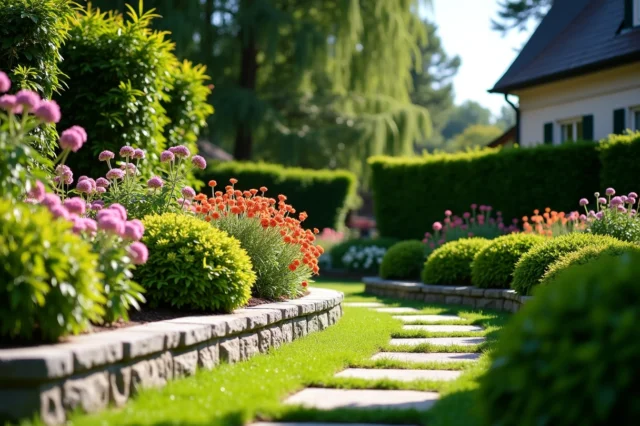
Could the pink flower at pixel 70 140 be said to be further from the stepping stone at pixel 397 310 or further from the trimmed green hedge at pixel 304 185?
the trimmed green hedge at pixel 304 185

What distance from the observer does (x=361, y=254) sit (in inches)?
659

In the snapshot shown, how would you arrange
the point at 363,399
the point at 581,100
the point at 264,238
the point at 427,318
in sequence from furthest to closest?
the point at 581,100 → the point at 427,318 → the point at 264,238 → the point at 363,399

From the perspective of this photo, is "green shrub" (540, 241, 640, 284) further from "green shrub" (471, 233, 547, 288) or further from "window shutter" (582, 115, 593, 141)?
"window shutter" (582, 115, 593, 141)

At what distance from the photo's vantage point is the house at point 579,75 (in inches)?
566

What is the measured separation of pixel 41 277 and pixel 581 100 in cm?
1421

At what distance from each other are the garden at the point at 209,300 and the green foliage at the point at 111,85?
25 mm

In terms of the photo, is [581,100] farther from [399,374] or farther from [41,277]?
[41,277]

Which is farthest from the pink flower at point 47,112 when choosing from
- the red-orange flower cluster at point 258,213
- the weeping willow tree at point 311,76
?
the weeping willow tree at point 311,76

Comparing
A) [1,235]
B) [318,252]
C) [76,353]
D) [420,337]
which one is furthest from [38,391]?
[318,252]

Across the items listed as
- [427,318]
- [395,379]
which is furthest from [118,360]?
[427,318]

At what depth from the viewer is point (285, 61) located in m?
24.1

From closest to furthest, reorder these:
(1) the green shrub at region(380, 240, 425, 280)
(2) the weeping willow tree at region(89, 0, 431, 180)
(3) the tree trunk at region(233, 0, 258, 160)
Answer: (1) the green shrub at region(380, 240, 425, 280)
(2) the weeping willow tree at region(89, 0, 431, 180)
(3) the tree trunk at region(233, 0, 258, 160)

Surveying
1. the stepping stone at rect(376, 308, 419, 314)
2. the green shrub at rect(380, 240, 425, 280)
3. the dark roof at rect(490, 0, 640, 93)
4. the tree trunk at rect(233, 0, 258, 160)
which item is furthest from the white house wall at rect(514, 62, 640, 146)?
the tree trunk at rect(233, 0, 258, 160)

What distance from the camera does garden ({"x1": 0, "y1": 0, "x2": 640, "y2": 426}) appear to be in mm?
2801
